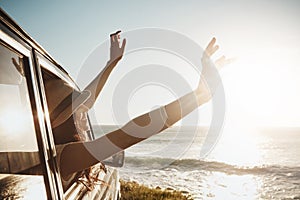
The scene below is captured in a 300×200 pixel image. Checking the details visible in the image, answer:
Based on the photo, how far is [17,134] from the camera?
1.17 metres

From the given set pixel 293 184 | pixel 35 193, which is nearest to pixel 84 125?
pixel 35 193

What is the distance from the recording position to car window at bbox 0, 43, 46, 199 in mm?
1057

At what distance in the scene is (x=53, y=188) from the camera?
1243 mm

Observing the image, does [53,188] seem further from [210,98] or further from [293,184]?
[293,184]

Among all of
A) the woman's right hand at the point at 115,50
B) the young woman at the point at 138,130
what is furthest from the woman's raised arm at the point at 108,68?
the young woman at the point at 138,130

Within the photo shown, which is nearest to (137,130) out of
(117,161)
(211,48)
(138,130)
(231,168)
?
(138,130)

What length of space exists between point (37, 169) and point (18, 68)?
508 mm

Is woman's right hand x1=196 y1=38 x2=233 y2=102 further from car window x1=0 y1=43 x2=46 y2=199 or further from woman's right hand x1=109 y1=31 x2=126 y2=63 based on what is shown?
woman's right hand x1=109 y1=31 x2=126 y2=63

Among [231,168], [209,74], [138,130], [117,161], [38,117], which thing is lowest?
[231,168]

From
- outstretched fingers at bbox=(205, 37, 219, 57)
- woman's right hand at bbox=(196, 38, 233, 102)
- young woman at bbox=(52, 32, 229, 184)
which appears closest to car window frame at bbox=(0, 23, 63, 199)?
young woman at bbox=(52, 32, 229, 184)

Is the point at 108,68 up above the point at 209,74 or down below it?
above

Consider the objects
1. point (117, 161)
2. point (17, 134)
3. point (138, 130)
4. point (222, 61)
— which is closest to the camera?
point (17, 134)

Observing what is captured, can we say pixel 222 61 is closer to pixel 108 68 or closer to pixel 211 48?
pixel 211 48

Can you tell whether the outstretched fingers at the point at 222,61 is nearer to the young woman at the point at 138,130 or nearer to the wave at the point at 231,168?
the young woman at the point at 138,130
